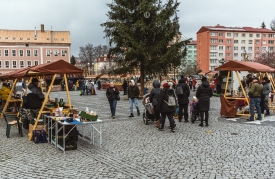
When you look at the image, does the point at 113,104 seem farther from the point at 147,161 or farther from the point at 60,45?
the point at 60,45

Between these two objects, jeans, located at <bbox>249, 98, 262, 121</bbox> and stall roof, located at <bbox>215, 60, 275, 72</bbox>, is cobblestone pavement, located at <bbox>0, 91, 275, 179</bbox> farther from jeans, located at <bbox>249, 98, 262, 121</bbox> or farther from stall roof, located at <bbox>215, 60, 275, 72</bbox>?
stall roof, located at <bbox>215, 60, 275, 72</bbox>

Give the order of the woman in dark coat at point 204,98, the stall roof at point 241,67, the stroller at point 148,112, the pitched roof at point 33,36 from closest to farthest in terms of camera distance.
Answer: the woman in dark coat at point 204,98
the stroller at point 148,112
the stall roof at point 241,67
the pitched roof at point 33,36

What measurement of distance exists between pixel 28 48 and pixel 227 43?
66983mm

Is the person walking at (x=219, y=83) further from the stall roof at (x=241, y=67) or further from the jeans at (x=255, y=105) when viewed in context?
the jeans at (x=255, y=105)

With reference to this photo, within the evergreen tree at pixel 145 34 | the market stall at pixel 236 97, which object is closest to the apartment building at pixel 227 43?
the evergreen tree at pixel 145 34

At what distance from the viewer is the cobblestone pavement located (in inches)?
263

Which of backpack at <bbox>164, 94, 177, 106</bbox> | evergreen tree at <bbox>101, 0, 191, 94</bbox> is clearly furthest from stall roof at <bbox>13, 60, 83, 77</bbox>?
evergreen tree at <bbox>101, 0, 191, 94</bbox>

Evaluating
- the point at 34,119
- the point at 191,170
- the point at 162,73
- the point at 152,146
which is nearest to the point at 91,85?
the point at 162,73

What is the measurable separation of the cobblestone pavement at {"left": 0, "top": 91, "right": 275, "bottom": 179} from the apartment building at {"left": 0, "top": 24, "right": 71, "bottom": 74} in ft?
286

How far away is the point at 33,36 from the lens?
96.8 meters

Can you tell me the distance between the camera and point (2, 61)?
9406 cm

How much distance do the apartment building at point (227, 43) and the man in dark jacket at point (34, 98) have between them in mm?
99318

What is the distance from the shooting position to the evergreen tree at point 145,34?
25.0 m

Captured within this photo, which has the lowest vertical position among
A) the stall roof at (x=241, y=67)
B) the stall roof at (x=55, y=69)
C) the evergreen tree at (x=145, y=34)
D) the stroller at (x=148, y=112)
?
the stroller at (x=148, y=112)
